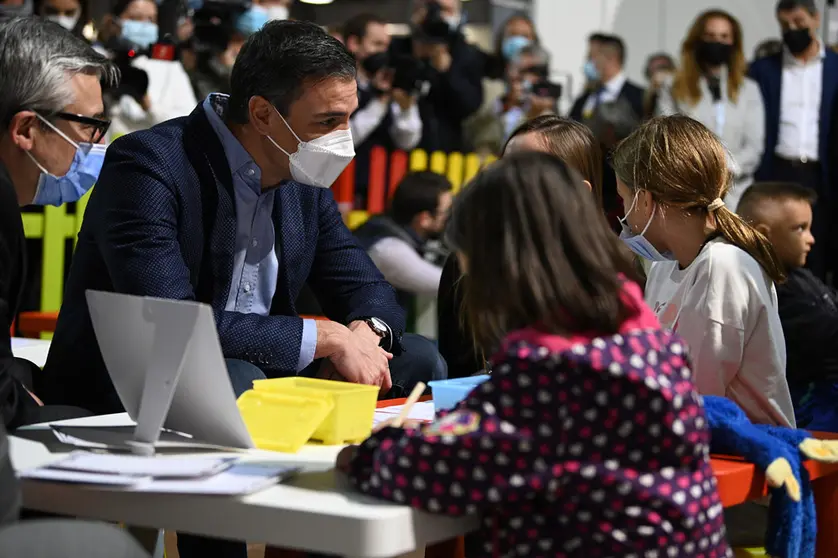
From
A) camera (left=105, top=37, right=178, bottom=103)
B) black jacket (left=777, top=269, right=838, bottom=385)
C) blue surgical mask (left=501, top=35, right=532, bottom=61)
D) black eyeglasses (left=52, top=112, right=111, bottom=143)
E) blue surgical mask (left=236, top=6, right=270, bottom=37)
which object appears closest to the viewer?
black eyeglasses (left=52, top=112, right=111, bottom=143)

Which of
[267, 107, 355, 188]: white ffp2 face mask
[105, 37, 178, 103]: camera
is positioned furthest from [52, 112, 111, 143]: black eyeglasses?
[105, 37, 178, 103]: camera

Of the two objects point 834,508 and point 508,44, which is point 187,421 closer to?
point 834,508

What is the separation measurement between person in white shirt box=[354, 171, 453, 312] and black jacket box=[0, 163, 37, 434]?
3.64 meters

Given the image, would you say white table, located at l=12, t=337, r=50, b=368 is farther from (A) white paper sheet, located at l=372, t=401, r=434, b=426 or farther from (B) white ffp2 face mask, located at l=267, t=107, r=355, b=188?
(A) white paper sheet, located at l=372, t=401, r=434, b=426

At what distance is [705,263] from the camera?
2.54 metres

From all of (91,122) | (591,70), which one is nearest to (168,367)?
(91,122)

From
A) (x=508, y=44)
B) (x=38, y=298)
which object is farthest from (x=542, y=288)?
(x=508, y=44)

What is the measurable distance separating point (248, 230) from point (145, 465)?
111 cm

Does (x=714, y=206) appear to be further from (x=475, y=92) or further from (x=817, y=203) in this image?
(x=475, y=92)

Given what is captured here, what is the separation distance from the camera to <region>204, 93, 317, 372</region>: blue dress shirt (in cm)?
279

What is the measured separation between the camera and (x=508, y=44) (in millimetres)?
8414

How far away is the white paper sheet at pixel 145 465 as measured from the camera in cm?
172

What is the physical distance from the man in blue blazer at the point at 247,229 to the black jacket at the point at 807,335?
45.6 inches

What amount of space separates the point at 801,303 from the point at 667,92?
12.8 feet
